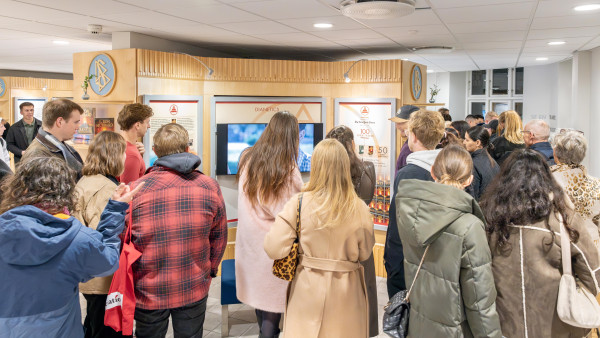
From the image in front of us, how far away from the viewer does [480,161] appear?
4.18 m

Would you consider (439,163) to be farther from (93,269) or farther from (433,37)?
(433,37)

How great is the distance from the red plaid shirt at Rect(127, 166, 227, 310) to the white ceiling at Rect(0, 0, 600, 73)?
1897 mm

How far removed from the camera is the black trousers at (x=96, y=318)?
310 centimetres

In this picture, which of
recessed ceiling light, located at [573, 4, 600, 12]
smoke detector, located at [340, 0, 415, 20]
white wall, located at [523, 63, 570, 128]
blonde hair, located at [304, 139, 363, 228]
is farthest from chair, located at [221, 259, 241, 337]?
white wall, located at [523, 63, 570, 128]

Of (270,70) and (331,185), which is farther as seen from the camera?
(270,70)

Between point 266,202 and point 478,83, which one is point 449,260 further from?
point 478,83

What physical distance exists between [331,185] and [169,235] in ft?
3.12

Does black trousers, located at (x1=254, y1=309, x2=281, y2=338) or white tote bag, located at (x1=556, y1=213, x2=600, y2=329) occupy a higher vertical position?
white tote bag, located at (x1=556, y1=213, x2=600, y2=329)

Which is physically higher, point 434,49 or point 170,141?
point 434,49

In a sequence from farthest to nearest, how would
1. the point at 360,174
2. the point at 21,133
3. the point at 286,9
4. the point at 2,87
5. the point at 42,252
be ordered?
the point at 2,87, the point at 21,133, the point at 286,9, the point at 360,174, the point at 42,252

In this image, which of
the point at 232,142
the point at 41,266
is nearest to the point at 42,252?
the point at 41,266

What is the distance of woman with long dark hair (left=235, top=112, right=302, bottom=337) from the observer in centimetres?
307

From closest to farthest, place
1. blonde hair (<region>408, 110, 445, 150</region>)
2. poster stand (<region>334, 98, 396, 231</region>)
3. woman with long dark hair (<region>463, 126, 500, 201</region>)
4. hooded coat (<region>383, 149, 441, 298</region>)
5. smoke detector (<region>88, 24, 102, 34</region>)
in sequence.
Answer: hooded coat (<region>383, 149, 441, 298</region>), blonde hair (<region>408, 110, 445, 150</region>), woman with long dark hair (<region>463, 126, 500, 201</region>), smoke detector (<region>88, 24, 102, 34</region>), poster stand (<region>334, 98, 396, 231</region>)

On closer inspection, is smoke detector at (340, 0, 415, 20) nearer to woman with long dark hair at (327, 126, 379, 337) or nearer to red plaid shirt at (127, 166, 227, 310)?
woman with long dark hair at (327, 126, 379, 337)
